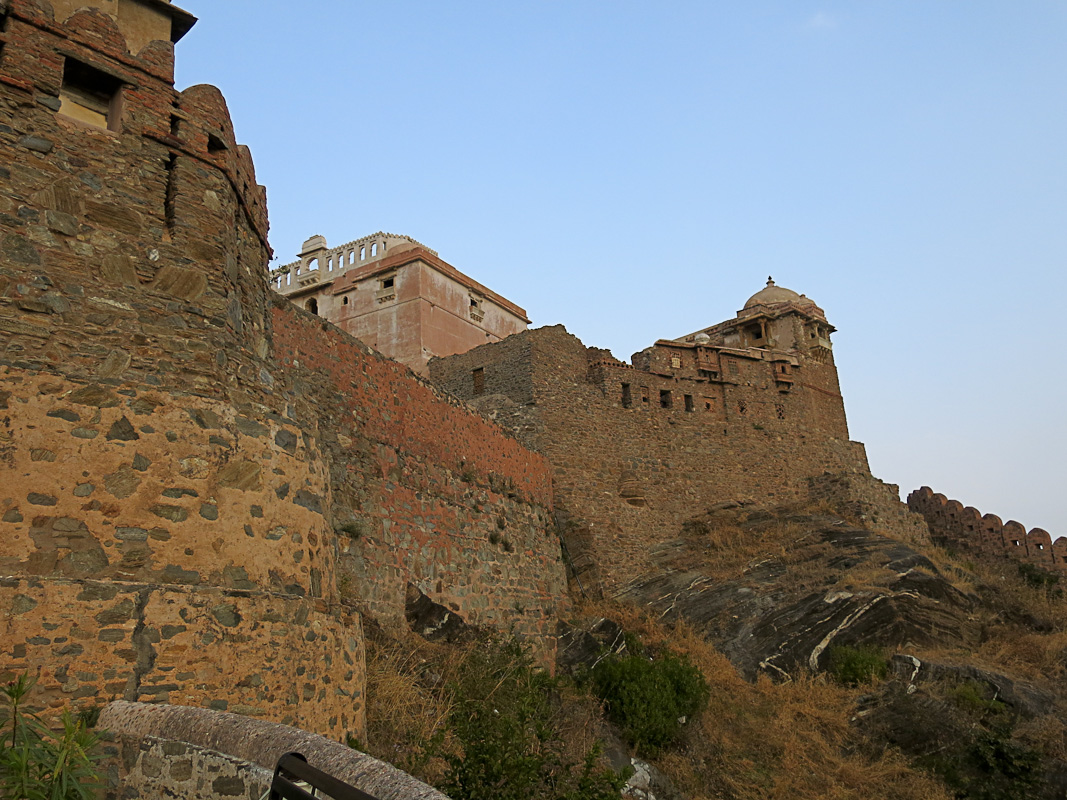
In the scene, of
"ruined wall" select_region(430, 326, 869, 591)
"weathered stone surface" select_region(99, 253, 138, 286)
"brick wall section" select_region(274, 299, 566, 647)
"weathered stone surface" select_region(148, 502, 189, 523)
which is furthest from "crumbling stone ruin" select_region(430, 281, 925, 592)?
"weathered stone surface" select_region(99, 253, 138, 286)

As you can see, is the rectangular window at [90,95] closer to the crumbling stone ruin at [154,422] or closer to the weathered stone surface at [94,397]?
the crumbling stone ruin at [154,422]

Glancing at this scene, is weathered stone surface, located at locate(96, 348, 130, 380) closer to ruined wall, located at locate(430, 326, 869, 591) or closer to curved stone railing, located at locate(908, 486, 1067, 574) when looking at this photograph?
ruined wall, located at locate(430, 326, 869, 591)

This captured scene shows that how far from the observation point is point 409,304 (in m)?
26.7

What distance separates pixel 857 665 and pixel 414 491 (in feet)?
27.5

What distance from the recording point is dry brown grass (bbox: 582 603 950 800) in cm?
1206

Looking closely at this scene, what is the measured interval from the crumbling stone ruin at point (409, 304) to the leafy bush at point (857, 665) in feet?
46.5

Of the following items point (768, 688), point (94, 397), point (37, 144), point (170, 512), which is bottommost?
point (768, 688)

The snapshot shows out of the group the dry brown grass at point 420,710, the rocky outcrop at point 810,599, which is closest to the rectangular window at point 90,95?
the dry brown grass at point 420,710

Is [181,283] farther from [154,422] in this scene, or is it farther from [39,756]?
[39,756]

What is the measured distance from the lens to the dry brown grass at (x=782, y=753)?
12062mm

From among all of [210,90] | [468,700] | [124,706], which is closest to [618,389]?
[468,700]

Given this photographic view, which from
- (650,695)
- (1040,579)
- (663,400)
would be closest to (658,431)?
(663,400)

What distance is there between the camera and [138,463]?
18.7ft

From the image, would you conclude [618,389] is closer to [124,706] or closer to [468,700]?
[468,700]
